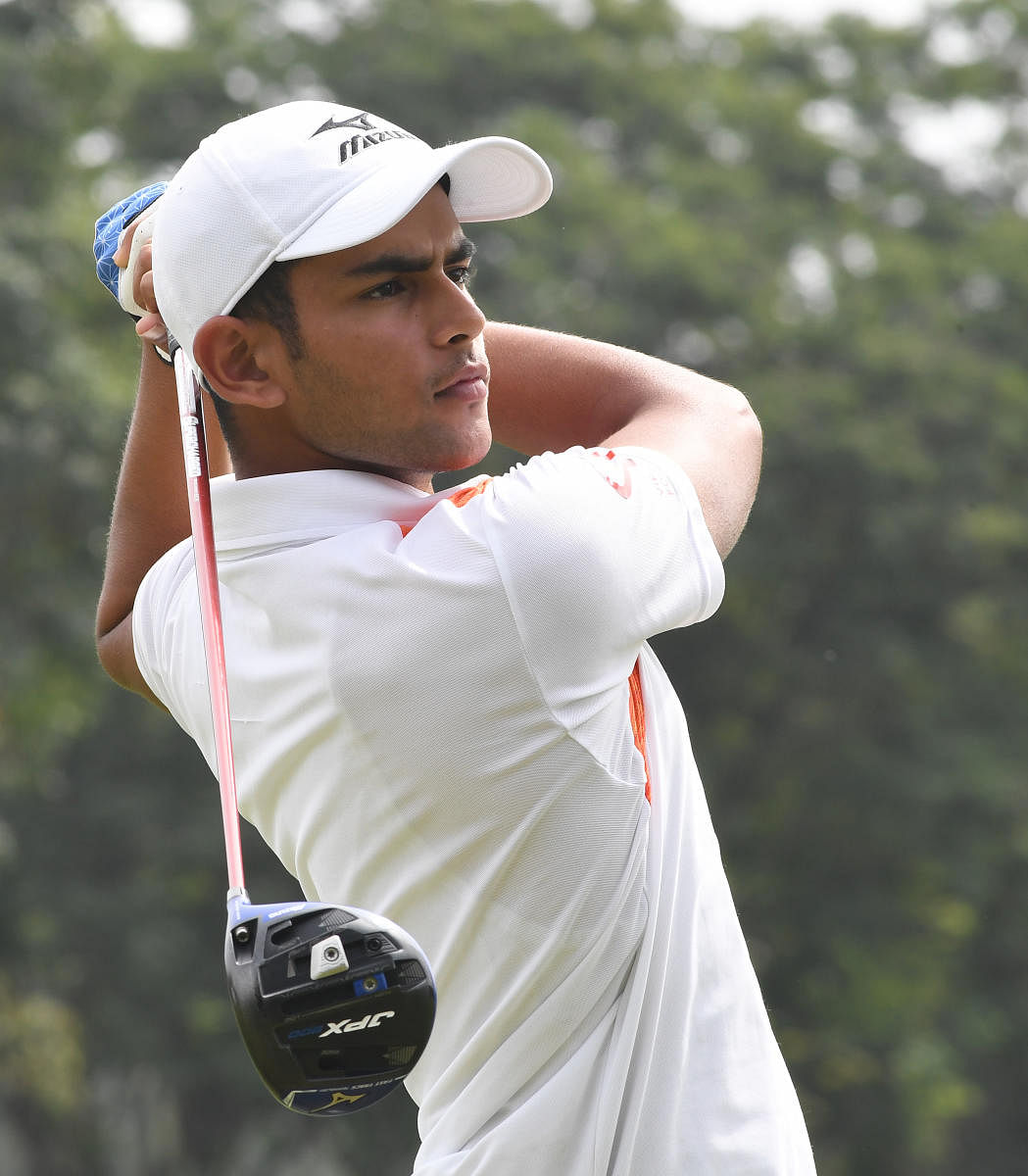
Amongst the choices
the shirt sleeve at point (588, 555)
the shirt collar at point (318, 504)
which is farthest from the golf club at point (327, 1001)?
the shirt collar at point (318, 504)

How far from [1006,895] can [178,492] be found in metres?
18.7

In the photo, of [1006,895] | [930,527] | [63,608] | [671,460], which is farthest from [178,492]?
[1006,895]

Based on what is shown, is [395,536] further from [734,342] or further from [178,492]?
[734,342]

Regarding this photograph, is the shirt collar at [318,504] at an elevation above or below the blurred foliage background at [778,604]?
above

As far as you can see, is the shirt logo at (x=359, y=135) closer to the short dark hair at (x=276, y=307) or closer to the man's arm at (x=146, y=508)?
the short dark hair at (x=276, y=307)

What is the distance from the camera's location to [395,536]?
225 centimetres

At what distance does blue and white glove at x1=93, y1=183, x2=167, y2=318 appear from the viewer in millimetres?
2715

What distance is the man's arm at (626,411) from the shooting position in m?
2.38

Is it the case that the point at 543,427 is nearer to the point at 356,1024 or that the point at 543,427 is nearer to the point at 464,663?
the point at 464,663

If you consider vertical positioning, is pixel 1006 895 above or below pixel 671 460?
below

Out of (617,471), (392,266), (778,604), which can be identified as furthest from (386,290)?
(778,604)

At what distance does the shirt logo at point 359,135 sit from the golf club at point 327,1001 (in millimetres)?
880

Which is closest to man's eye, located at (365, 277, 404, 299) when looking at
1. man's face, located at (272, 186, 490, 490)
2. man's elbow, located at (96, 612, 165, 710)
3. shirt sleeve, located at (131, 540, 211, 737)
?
man's face, located at (272, 186, 490, 490)

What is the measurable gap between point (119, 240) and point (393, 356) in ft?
2.23
